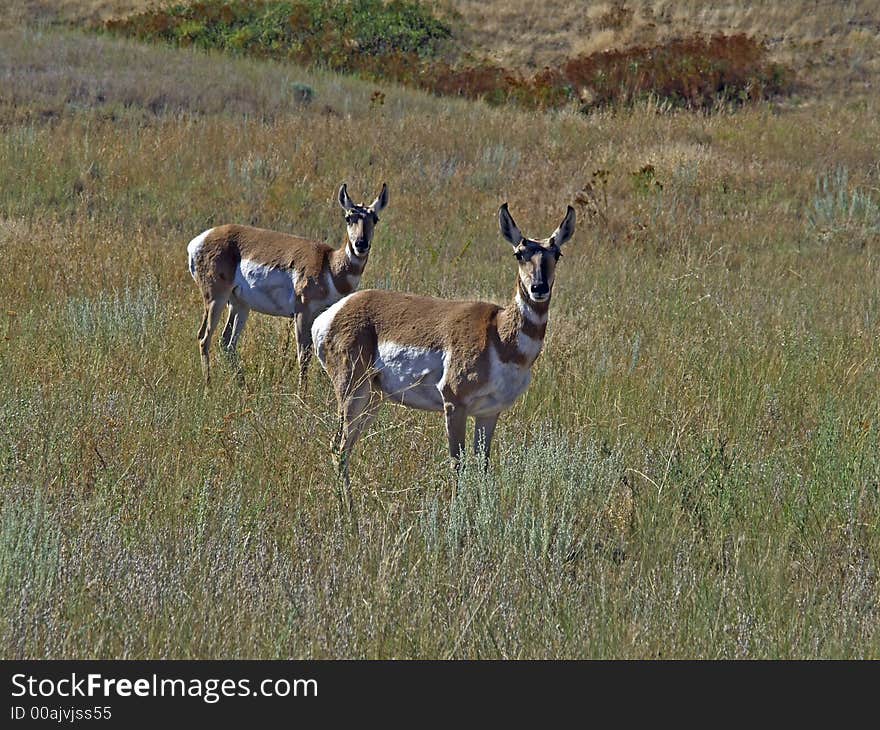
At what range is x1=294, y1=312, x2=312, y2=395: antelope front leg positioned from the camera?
7914 millimetres

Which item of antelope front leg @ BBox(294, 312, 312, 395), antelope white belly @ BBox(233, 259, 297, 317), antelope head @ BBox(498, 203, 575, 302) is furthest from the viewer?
antelope white belly @ BBox(233, 259, 297, 317)

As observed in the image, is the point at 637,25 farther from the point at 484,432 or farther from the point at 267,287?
the point at 484,432

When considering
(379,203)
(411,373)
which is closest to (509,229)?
(411,373)

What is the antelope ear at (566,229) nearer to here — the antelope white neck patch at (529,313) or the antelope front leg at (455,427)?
the antelope white neck patch at (529,313)

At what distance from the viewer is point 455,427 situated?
5.93 metres

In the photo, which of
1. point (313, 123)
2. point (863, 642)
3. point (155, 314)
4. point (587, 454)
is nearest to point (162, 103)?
point (313, 123)

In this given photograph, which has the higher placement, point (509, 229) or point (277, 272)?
point (509, 229)

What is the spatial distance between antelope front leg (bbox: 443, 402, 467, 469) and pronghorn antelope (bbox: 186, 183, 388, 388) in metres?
2.18

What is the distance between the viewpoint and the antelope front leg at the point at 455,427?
5922 mm

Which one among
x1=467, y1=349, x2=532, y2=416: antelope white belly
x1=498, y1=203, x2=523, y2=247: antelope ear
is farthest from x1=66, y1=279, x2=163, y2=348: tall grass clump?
x1=498, y1=203, x2=523, y2=247: antelope ear

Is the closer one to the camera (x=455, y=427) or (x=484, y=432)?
(x=455, y=427)

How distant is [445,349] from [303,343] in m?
2.55

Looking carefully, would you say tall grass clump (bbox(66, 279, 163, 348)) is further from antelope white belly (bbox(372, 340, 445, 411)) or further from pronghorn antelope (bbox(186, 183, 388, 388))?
antelope white belly (bbox(372, 340, 445, 411))

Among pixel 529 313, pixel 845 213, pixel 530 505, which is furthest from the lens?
pixel 845 213
